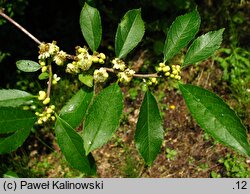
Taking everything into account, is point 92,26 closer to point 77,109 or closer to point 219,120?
point 77,109

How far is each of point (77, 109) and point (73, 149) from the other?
0.12 metres

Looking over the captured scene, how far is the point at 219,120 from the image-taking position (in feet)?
3.16

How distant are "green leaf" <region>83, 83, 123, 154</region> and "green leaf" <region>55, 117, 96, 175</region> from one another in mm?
81

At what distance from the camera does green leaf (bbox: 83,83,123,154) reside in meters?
0.95

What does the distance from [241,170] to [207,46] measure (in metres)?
1.79

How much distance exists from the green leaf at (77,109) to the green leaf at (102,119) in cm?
7

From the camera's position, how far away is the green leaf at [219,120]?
93 centimetres

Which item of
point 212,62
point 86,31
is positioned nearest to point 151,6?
point 212,62

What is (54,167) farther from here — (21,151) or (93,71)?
(93,71)

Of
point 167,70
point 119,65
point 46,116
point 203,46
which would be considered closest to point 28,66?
point 46,116

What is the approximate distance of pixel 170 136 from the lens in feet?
9.71

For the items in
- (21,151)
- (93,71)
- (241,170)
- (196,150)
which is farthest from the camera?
(21,151)

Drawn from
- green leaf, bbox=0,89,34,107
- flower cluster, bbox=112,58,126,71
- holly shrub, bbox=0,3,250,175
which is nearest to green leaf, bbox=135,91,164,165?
holly shrub, bbox=0,3,250,175
